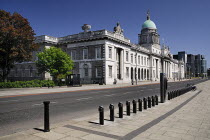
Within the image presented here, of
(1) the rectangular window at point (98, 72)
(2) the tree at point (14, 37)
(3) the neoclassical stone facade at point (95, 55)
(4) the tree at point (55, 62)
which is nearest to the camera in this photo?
(2) the tree at point (14, 37)

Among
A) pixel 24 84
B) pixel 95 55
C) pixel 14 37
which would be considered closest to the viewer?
pixel 24 84

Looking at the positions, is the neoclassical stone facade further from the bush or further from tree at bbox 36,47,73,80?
the bush

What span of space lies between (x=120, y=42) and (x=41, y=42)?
19299mm

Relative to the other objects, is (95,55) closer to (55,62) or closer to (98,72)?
(98,72)

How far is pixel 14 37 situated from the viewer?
27.6m

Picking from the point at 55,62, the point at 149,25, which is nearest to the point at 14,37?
the point at 55,62

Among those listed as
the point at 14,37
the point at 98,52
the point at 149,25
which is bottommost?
the point at 98,52

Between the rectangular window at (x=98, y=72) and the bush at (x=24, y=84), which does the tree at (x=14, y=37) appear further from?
the rectangular window at (x=98, y=72)

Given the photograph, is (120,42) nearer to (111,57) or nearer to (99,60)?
(111,57)

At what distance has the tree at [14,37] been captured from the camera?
88.4 ft

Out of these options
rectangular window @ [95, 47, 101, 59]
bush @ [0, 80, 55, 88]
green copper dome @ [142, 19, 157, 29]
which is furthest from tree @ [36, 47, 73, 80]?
green copper dome @ [142, 19, 157, 29]

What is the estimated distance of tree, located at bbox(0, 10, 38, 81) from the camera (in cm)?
2695

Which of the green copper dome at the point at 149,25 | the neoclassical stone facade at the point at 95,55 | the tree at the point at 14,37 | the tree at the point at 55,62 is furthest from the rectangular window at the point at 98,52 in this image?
the green copper dome at the point at 149,25

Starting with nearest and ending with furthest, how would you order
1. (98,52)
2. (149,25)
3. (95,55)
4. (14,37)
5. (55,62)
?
(14,37)
(55,62)
(98,52)
(95,55)
(149,25)
